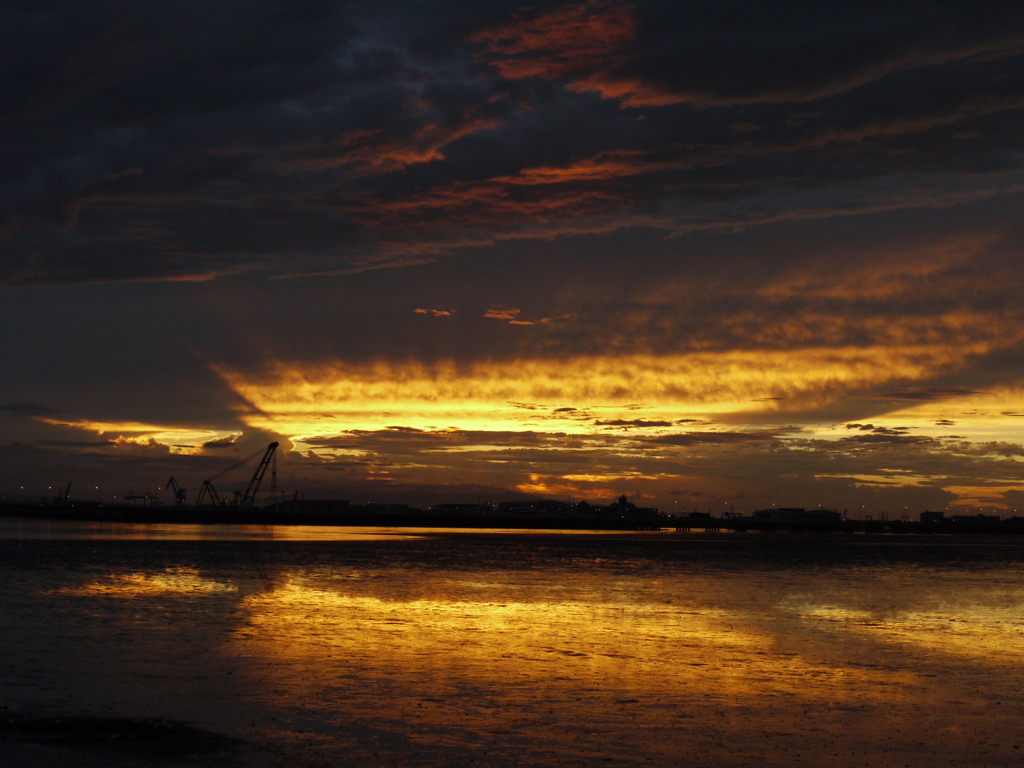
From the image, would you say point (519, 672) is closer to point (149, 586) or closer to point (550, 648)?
point (550, 648)

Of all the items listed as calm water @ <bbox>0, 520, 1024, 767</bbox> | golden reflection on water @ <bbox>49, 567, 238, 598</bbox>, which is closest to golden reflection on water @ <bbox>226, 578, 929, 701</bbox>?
calm water @ <bbox>0, 520, 1024, 767</bbox>

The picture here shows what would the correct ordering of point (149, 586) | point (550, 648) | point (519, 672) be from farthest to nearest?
1. point (149, 586)
2. point (550, 648)
3. point (519, 672)

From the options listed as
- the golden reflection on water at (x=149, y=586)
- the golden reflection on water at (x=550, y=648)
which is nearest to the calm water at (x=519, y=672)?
the golden reflection on water at (x=550, y=648)

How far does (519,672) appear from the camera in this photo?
2891 centimetres

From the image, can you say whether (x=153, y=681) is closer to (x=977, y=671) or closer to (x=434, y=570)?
(x=977, y=671)

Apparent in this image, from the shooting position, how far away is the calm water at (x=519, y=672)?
20.5 metres

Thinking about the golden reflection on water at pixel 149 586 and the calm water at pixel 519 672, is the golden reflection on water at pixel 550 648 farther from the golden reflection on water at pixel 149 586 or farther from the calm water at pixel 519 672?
the golden reflection on water at pixel 149 586

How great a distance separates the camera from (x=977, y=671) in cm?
3119

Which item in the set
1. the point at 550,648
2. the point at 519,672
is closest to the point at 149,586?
the point at 550,648

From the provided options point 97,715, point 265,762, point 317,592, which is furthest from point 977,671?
point 317,592

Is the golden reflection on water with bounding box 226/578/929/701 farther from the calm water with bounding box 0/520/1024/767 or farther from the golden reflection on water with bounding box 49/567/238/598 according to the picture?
the golden reflection on water with bounding box 49/567/238/598

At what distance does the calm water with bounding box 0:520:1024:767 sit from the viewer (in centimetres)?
2055

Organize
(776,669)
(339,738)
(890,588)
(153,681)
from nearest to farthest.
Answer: (339,738)
(153,681)
(776,669)
(890,588)

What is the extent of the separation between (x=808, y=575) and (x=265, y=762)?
68.3m
